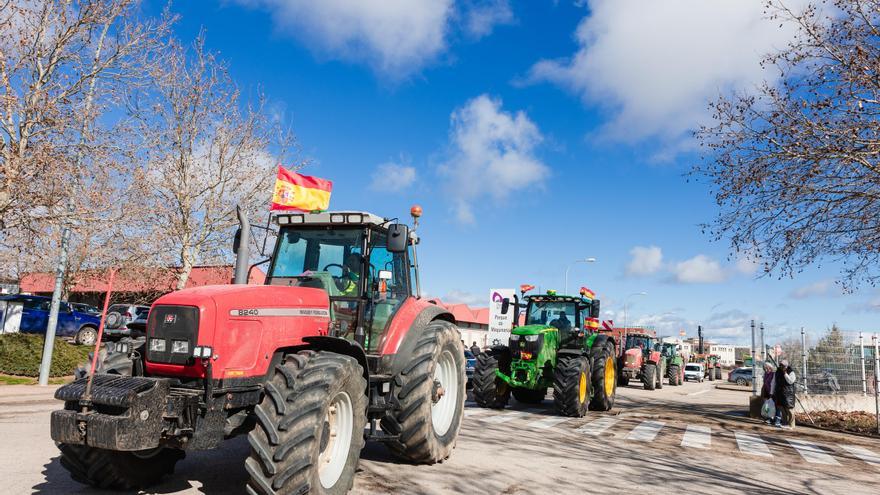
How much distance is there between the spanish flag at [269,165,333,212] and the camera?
772 cm

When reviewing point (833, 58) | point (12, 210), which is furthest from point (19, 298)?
point (833, 58)

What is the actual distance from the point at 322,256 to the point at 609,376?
31.8 ft

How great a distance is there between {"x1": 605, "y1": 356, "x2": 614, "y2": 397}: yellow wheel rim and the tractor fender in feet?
25.1

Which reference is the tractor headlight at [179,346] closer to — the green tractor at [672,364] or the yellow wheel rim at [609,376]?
the yellow wheel rim at [609,376]

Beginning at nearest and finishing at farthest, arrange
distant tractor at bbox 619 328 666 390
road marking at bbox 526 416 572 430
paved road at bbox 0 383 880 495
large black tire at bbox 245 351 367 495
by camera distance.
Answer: large black tire at bbox 245 351 367 495, paved road at bbox 0 383 880 495, road marking at bbox 526 416 572 430, distant tractor at bbox 619 328 666 390

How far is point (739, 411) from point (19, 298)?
2455 centimetres

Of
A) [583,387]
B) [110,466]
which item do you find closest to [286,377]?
[110,466]

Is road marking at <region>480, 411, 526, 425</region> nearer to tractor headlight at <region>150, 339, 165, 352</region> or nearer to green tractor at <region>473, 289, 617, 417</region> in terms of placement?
green tractor at <region>473, 289, 617, 417</region>

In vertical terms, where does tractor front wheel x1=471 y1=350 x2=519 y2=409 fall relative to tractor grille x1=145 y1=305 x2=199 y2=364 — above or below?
below

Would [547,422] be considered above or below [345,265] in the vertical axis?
below

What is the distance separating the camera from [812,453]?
9.57 meters

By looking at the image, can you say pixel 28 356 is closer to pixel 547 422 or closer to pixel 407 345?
pixel 547 422

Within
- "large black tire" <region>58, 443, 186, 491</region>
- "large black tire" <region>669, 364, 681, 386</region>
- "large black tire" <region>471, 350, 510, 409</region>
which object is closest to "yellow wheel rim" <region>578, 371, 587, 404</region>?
"large black tire" <region>471, 350, 510, 409</region>

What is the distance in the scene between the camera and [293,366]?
14.5ft
